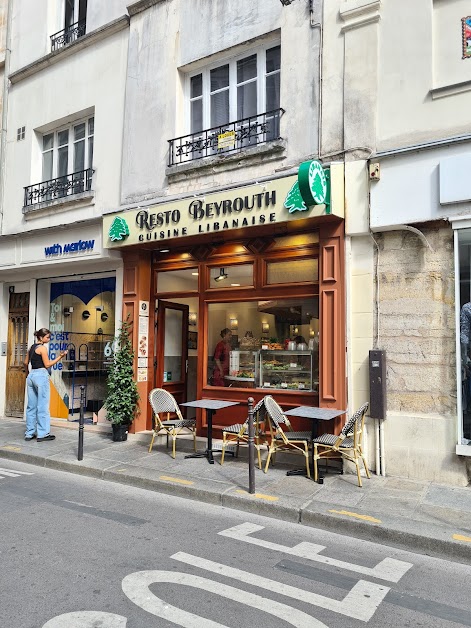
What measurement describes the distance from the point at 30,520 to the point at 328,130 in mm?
6190

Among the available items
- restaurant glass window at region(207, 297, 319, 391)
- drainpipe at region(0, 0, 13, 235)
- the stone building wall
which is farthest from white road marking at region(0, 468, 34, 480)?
drainpipe at region(0, 0, 13, 235)

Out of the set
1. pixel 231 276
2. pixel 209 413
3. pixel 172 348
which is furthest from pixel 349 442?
pixel 172 348

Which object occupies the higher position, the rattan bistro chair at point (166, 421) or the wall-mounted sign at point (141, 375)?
the wall-mounted sign at point (141, 375)

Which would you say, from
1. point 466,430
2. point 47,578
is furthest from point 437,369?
point 47,578

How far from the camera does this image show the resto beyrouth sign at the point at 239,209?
672 cm

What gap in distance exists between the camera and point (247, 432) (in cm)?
718

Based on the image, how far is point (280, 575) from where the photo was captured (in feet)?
13.0

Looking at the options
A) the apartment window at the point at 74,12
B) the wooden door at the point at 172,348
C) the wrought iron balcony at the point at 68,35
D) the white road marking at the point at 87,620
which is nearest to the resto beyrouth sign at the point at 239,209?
the wooden door at the point at 172,348

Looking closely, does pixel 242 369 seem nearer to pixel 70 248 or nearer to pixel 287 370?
pixel 287 370

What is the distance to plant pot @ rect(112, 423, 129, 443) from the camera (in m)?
8.68

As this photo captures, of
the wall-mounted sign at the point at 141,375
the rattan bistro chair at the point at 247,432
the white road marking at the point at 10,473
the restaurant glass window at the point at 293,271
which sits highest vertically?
the restaurant glass window at the point at 293,271

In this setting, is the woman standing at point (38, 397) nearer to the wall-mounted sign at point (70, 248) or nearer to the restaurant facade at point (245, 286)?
the restaurant facade at point (245, 286)

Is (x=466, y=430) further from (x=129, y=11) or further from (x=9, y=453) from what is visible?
(x=129, y=11)

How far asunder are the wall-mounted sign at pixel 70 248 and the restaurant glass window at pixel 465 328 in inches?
255
